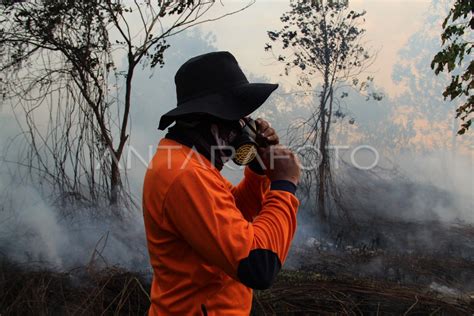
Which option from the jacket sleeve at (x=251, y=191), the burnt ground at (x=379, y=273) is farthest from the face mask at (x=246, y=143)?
the burnt ground at (x=379, y=273)

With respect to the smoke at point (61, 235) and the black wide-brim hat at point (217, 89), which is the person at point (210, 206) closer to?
the black wide-brim hat at point (217, 89)

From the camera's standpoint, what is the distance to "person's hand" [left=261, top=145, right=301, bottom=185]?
180cm

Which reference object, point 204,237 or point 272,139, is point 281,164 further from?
point 204,237

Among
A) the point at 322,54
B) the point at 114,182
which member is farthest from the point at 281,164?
the point at 322,54

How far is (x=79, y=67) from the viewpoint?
20.7 feet

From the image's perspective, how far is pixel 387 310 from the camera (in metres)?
4.11

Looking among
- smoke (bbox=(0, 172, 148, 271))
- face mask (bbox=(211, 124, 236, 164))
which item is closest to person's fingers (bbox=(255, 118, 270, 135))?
face mask (bbox=(211, 124, 236, 164))

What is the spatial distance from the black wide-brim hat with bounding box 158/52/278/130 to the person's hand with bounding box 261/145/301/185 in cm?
20

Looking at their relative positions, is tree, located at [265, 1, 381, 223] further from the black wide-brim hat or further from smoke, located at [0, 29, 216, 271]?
the black wide-brim hat

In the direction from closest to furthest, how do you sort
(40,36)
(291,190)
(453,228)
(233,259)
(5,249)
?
(233,259) → (291,190) → (5,249) → (40,36) → (453,228)

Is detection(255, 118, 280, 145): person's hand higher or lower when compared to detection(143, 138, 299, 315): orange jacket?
higher

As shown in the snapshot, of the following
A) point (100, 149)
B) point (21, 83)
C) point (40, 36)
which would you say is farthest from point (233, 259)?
point (21, 83)

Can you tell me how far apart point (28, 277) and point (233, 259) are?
381 centimetres

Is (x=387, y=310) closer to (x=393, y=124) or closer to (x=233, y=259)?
(x=233, y=259)
